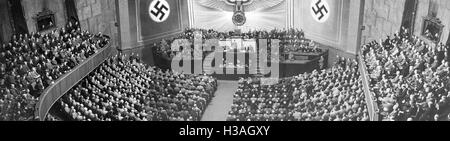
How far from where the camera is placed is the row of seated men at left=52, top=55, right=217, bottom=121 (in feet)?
76.4

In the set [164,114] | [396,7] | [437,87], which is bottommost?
[164,114]

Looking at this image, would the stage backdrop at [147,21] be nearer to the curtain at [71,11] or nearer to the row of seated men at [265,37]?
the row of seated men at [265,37]

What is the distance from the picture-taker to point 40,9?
29.8m

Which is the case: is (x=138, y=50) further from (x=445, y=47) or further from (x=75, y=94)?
(x=445, y=47)

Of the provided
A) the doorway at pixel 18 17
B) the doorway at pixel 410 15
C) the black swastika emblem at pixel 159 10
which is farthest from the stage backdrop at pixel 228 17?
the doorway at pixel 18 17

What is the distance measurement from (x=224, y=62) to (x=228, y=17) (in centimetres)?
695

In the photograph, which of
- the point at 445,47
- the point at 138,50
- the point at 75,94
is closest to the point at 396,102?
the point at 445,47

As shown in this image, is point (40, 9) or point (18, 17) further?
point (40, 9)

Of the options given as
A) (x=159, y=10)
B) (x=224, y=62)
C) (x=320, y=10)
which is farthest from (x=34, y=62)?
(x=320, y=10)

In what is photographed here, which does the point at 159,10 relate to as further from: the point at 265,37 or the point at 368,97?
the point at 368,97

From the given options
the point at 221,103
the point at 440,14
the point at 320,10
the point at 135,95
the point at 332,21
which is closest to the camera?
the point at 135,95

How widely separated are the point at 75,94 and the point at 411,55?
48.5 ft

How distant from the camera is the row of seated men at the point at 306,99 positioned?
22175mm
